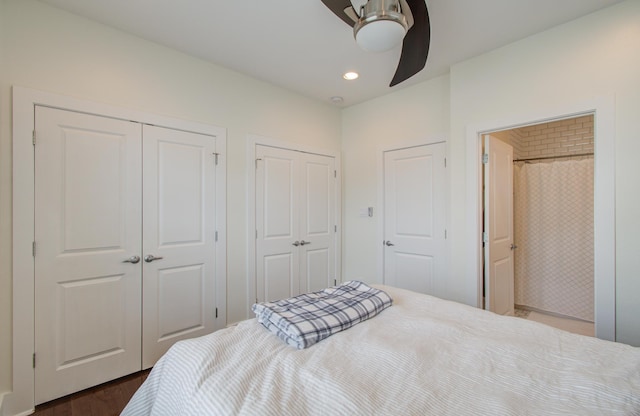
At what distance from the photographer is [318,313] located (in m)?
1.57

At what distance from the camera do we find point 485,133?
257 cm

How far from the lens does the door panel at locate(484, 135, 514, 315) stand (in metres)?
2.66

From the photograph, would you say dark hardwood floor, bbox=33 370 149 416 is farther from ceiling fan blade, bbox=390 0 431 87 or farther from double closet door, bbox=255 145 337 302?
ceiling fan blade, bbox=390 0 431 87

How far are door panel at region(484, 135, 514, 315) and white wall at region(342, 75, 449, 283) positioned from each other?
0.54 meters

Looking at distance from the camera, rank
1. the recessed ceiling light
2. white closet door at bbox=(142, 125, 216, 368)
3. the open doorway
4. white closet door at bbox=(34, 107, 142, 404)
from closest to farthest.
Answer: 1. white closet door at bbox=(34, 107, 142, 404)
2. white closet door at bbox=(142, 125, 216, 368)
3. the recessed ceiling light
4. the open doorway

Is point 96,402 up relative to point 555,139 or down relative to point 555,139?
down

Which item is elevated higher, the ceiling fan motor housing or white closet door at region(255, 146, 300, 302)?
the ceiling fan motor housing

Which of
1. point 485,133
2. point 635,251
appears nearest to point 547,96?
point 485,133

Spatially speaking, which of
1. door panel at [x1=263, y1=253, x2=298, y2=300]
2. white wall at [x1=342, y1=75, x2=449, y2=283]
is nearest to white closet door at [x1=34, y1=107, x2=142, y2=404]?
door panel at [x1=263, y1=253, x2=298, y2=300]

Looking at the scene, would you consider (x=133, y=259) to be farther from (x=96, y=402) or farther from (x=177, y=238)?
(x=96, y=402)

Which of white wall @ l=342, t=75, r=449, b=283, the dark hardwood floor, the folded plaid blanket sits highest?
white wall @ l=342, t=75, r=449, b=283

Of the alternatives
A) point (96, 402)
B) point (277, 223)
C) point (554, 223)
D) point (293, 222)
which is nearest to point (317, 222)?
point (293, 222)

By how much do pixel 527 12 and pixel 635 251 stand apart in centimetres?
171

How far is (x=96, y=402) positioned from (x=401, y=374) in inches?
82.6
